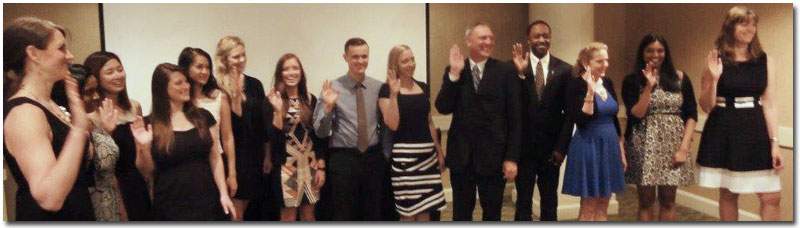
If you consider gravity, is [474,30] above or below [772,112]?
above

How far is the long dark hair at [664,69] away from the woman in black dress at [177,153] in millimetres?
2001

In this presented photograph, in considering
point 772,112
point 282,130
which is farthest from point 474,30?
point 772,112

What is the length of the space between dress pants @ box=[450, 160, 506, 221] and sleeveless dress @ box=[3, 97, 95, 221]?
1585 millimetres

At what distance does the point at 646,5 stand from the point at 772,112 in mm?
770

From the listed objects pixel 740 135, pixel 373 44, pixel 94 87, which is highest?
pixel 373 44

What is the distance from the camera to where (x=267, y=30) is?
10.2 feet

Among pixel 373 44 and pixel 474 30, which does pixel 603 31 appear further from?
pixel 373 44

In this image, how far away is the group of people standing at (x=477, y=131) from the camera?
3.02 m

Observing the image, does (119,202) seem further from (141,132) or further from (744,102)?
(744,102)

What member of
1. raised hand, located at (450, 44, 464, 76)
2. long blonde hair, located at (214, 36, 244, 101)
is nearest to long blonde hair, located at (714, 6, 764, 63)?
raised hand, located at (450, 44, 464, 76)

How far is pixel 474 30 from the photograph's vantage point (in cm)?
310

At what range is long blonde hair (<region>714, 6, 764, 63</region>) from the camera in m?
3.01

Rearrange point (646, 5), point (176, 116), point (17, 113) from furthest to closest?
point (646, 5)
point (176, 116)
point (17, 113)

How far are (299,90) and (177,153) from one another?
0.65 meters
